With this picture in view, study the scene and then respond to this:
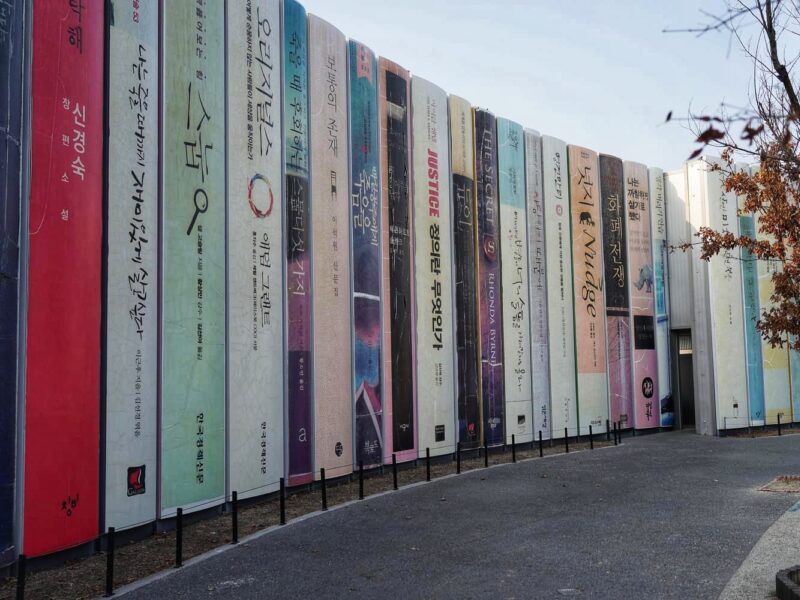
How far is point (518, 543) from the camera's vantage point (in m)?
11.0

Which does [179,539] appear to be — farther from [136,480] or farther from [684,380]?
[684,380]

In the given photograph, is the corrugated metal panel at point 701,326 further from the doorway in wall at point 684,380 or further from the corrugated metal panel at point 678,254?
the doorway in wall at point 684,380

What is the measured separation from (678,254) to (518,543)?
2094cm

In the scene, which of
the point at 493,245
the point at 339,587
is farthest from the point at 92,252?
the point at 493,245

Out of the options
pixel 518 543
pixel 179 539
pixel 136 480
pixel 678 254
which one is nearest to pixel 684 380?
pixel 678 254

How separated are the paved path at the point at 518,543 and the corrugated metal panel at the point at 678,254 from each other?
11883 millimetres

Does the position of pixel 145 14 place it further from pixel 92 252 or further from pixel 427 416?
pixel 427 416

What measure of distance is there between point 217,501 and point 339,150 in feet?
27.8

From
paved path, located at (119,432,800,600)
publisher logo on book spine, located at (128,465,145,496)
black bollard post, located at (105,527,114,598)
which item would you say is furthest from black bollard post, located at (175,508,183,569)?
publisher logo on book spine, located at (128,465,145,496)

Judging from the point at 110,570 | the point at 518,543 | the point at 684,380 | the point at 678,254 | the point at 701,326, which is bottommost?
the point at 518,543

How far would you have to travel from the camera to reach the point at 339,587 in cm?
901

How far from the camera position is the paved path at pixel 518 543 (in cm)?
888

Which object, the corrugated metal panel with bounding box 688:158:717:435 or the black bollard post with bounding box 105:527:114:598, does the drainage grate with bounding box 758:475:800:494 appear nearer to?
the corrugated metal panel with bounding box 688:158:717:435

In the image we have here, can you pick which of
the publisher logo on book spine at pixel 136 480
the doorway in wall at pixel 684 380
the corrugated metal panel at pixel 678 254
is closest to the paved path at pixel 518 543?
the publisher logo on book spine at pixel 136 480
